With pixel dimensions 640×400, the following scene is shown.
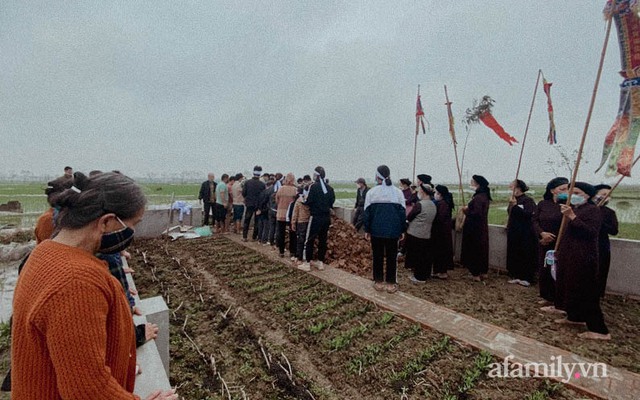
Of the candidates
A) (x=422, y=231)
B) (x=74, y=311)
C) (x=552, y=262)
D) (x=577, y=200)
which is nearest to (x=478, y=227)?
(x=422, y=231)

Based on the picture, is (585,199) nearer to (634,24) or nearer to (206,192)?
(634,24)

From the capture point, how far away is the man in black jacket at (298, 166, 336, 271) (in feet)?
18.5

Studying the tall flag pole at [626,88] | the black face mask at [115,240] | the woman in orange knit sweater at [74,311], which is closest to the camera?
the woman in orange knit sweater at [74,311]

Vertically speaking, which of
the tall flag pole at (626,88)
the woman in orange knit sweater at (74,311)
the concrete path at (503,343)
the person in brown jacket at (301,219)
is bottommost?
the concrete path at (503,343)

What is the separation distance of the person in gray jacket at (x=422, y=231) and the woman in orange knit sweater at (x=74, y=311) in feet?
16.2

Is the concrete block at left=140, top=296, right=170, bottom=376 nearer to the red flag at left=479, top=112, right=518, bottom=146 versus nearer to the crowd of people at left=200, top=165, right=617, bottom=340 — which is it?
the crowd of people at left=200, top=165, right=617, bottom=340

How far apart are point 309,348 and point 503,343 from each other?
214 cm

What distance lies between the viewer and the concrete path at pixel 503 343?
8.39 feet

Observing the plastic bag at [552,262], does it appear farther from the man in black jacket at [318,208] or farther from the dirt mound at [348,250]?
→ the man in black jacket at [318,208]

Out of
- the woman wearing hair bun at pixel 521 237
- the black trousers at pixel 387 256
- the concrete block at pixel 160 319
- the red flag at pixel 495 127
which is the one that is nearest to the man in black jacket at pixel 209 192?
the black trousers at pixel 387 256

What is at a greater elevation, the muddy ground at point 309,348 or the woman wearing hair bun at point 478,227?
the woman wearing hair bun at point 478,227

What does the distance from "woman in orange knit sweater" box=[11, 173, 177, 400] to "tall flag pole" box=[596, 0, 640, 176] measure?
15.5ft

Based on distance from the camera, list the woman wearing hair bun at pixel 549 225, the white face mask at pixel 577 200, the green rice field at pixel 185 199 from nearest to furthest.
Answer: the white face mask at pixel 577 200 → the woman wearing hair bun at pixel 549 225 → the green rice field at pixel 185 199

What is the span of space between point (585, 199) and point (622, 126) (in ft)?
3.04
